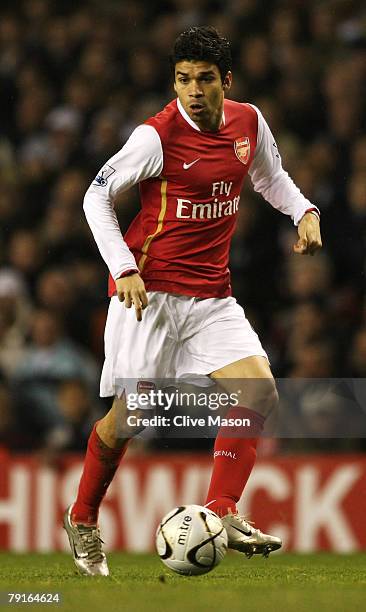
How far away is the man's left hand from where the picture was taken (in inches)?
205

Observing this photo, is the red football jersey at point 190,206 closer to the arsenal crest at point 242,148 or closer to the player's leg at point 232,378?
the arsenal crest at point 242,148

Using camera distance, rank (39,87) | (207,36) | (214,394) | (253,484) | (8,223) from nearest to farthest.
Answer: (207,36) → (214,394) → (253,484) → (8,223) → (39,87)

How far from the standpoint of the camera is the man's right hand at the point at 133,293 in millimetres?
4945

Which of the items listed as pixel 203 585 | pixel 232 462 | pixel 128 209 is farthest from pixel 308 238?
pixel 128 209

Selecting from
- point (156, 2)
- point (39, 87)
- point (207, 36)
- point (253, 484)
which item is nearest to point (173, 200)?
point (207, 36)

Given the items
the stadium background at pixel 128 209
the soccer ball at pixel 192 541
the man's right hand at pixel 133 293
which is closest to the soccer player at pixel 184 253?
the man's right hand at pixel 133 293

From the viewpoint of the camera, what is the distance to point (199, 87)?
516 centimetres

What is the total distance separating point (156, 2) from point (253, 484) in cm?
484

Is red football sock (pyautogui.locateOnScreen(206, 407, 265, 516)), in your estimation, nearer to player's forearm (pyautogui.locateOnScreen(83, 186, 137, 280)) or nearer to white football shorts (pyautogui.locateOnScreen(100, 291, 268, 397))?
white football shorts (pyautogui.locateOnScreen(100, 291, 268, 397))

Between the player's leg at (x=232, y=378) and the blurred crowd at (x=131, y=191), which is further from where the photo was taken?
A: the blurred crowd at (x=131, y=191)

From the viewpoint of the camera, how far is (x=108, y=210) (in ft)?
17.0

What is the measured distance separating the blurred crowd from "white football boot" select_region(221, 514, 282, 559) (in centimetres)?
255

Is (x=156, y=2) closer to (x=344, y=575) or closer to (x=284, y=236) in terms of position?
(x=284, y=236)

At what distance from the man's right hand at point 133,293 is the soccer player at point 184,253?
0.12 meters
